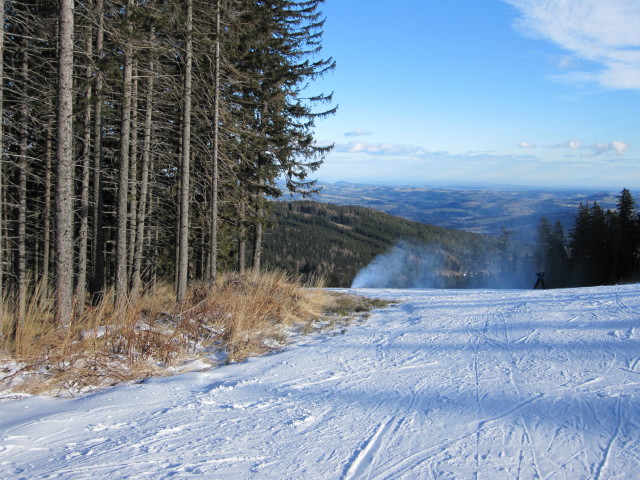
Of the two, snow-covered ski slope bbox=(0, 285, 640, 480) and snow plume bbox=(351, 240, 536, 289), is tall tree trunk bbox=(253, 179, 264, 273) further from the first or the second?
snow plume bbox=(351, 240, 536, 289)

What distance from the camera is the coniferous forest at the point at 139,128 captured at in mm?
8219

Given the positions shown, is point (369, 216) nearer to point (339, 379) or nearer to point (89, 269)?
point (89, 269)

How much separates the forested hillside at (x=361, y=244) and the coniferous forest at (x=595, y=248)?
4.95 metres

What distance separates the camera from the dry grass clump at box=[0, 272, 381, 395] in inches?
178

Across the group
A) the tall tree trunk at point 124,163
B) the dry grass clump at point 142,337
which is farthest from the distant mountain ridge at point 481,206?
the tall tree trunk at point 124,163

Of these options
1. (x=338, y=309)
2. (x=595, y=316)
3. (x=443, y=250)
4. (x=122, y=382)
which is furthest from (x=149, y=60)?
(x=443, y=250)

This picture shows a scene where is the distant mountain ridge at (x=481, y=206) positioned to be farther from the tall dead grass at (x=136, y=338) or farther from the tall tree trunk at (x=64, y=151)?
the tall tree trunk at (x=64, y=151)

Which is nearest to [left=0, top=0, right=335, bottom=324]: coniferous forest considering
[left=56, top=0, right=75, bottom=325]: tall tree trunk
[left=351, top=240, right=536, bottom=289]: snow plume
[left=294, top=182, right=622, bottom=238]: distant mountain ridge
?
[left=56, top=0, right=75, bottom=325]: tall tree trunk

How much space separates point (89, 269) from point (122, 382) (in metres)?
15.0

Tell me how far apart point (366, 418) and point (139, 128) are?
35.2 ft

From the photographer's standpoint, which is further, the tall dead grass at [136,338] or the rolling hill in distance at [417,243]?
the rolling hill in distance at [417,243]

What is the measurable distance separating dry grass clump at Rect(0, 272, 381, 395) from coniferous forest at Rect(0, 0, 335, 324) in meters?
0.74

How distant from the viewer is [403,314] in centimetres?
836

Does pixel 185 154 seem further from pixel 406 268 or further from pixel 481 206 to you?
pixel 481 206
